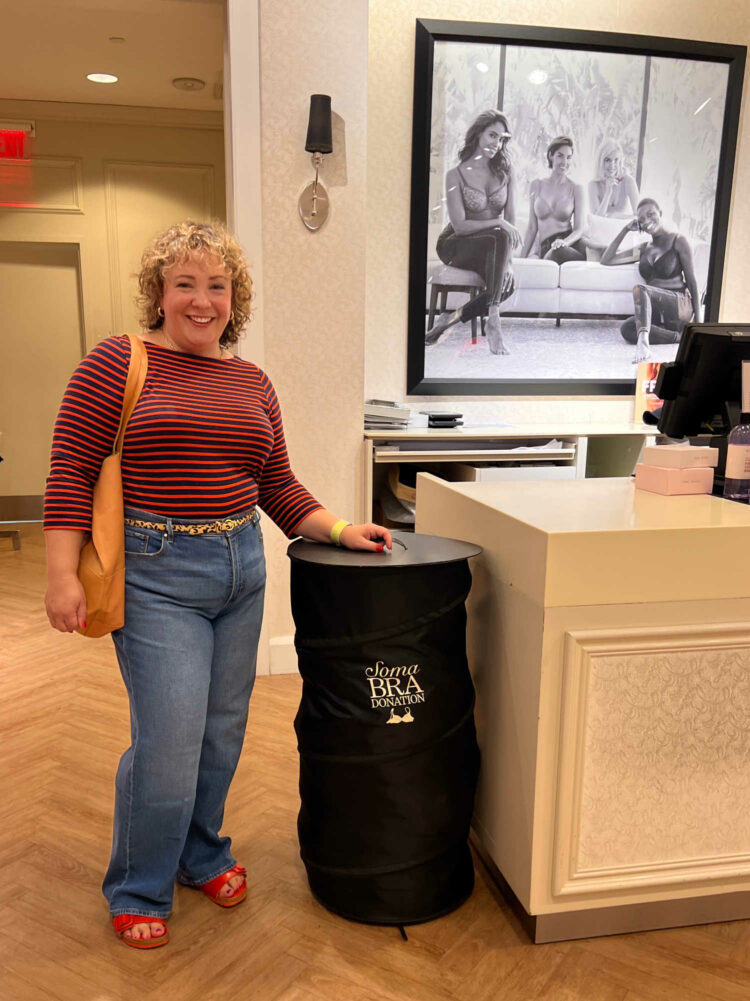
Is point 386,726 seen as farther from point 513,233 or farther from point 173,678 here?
point 513,233

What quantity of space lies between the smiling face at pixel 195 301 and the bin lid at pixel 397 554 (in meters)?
0.47

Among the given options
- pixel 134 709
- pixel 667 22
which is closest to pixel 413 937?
pixel 134 709

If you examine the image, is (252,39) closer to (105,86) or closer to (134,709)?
(134,709)

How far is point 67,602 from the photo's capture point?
1.51m

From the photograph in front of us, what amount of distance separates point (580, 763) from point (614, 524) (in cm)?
47

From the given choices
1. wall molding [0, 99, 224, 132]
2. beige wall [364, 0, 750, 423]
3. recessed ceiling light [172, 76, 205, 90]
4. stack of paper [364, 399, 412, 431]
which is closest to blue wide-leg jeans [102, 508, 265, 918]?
stack of paper [364, 399, 412, 431]

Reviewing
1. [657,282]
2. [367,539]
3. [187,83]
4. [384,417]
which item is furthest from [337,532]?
[187,83]

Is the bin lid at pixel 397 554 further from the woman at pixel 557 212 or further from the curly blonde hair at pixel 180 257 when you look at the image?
the woman at pixel 557 212

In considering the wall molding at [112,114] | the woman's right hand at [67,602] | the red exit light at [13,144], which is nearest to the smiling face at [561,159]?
the wall molding at [112,114]

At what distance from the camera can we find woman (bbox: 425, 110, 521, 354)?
139 inches

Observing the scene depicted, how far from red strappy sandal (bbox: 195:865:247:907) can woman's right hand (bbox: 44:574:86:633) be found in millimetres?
724

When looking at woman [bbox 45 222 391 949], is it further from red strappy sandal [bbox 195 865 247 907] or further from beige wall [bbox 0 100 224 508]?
beige wall [bbox 0 100 224 508]

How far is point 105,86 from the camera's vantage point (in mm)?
5016

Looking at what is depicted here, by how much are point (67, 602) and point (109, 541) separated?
0.46 ft
